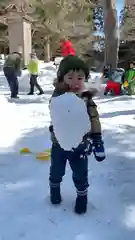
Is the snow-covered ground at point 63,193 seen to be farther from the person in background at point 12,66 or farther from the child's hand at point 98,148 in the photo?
the person in background at point 12,66

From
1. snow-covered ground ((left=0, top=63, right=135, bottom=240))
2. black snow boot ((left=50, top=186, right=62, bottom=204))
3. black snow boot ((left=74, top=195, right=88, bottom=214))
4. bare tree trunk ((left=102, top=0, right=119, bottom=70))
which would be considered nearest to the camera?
snow-covered ground ((left=0, top=63, right=135, bottom=240))

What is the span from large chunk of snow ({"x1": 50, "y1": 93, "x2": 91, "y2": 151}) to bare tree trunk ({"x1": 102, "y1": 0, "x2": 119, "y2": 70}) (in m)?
12.0

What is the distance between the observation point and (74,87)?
9.47ft

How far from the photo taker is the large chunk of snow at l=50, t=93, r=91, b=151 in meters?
2.81

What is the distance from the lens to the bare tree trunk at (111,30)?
14.6 metres

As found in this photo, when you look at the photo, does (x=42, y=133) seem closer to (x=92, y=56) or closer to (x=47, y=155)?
(x=47, y=155)

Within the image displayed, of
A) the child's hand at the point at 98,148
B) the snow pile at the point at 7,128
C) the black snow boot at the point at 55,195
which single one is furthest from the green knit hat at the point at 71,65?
the snow pile at the point at 7,128

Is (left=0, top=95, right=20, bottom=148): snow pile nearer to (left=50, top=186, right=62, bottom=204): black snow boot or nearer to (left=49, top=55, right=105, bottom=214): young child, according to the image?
(left=50, top=186, right=62, bottom=204): black snow boot

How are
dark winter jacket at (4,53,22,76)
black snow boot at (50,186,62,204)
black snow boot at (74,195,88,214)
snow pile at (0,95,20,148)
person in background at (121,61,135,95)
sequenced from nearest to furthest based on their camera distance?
black snow boot at (74,195,88,214), black snow boot at (50,186,62,204), snow pile at (0,95,20,148), dark winter jacket at (4,53,22,76), person in background at (121,61,135,95)

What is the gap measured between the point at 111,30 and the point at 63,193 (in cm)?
1222

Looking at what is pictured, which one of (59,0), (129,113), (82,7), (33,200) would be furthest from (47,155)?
(82,7)

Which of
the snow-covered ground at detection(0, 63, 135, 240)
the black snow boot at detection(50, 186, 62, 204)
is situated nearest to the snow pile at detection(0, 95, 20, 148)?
the snow-covered ground at detection(0, 63, 135, 240)

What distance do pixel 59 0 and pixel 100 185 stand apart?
20.2 metres

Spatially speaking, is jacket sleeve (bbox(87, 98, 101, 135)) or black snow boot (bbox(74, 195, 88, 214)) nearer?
jacket sleeve (bbox(87, 98, 101, 135))
